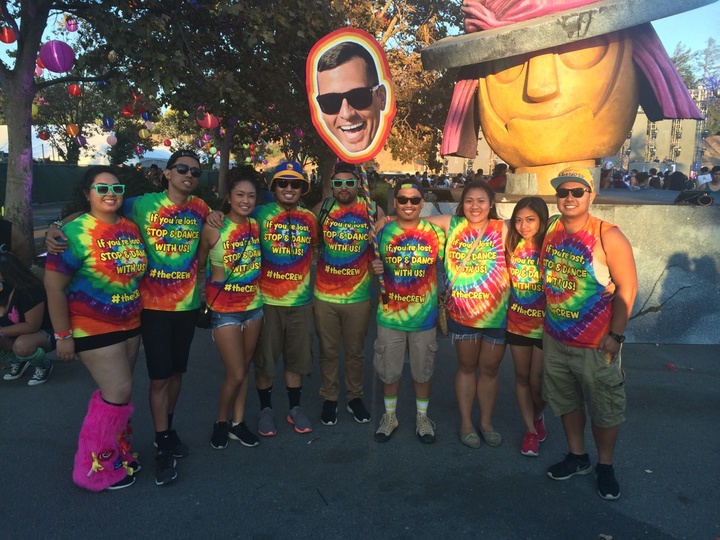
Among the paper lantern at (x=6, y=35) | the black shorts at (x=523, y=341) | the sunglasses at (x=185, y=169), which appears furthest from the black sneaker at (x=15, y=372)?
the paper lantern at (x=6, y=35)

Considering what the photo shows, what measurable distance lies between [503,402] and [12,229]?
398 centimetres

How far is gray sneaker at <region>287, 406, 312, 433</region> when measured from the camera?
12.3 feet

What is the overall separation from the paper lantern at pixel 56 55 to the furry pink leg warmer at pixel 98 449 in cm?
762

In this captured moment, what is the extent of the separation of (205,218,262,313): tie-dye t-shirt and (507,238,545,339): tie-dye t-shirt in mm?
1676

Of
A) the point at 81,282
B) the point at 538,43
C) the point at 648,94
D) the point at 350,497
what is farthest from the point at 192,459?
the point at 648,94

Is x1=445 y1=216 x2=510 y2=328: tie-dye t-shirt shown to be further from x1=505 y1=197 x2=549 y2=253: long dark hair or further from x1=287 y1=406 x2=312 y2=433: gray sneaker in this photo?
x1=287 y1=406 x2=312 y2=433: gray sneaker

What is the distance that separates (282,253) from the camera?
12.0 ft

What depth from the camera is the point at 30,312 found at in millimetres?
4426

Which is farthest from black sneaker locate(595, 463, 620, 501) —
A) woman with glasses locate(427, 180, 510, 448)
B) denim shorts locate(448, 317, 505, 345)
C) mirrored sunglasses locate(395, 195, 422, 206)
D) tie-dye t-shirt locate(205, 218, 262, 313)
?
tie-dye t-shirt locate(205, 218, 262, 313)

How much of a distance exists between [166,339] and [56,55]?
294 inches

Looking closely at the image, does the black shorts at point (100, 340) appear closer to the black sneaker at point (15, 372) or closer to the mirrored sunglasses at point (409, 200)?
the mirrored sunglasses at point (409, 200)

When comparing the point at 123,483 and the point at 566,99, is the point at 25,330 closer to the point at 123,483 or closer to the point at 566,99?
the point at 123,483

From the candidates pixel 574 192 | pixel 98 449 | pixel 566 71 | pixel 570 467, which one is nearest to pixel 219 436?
pixel 98 449

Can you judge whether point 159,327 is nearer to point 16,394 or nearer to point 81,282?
point 81,282
